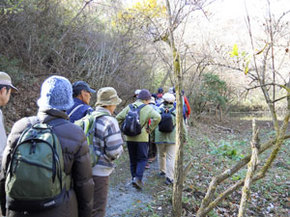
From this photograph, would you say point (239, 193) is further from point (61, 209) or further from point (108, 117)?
point (61, 209)

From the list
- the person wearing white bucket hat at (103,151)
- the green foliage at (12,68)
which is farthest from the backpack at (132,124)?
the green foliage at (12,68)

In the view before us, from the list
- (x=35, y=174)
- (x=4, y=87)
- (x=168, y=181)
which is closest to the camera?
(x=35, y=174)

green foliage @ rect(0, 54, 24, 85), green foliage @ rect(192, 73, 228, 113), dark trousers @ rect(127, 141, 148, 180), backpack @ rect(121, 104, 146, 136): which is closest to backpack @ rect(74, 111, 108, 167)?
backpack @ rect(121, 104, 146, 136)

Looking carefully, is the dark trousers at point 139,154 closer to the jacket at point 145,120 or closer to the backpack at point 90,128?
the jacket at point 145,120

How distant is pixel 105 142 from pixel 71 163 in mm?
1046

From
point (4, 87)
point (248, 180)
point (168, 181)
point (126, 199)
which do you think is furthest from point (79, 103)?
point (168, 181)

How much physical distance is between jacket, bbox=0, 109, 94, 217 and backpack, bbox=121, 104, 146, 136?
2.76m

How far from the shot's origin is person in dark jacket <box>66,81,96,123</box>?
10.7 ft

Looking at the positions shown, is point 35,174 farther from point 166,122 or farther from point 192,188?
point 192,188

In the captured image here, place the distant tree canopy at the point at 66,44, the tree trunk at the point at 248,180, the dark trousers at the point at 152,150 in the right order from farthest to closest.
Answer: the distant tree canopy at the point at 66,44
the dark trousers at the point at 152,150
the tree trunk at the point at 248,180

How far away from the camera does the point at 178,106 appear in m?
3.71

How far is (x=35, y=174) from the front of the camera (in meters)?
1.73

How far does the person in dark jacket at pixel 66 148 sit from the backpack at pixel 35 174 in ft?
0.28

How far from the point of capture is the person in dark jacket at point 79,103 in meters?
3.27
